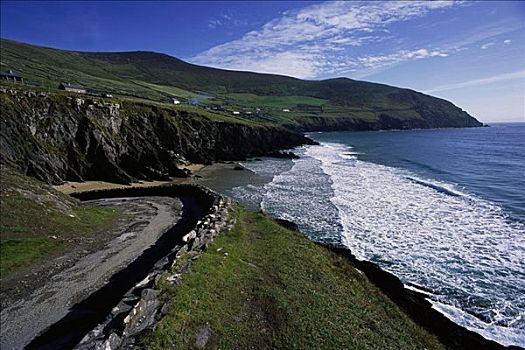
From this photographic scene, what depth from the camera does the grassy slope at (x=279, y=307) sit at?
1411 centimetres

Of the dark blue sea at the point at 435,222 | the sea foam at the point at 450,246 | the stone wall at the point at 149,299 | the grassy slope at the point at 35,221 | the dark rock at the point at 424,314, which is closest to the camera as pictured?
the stone wall at the point at 149,299

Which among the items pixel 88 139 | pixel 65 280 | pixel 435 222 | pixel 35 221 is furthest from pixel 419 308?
pixel 88 139

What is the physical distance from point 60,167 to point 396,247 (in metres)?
46.7

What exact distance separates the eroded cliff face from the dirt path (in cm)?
2338

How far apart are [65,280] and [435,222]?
103 feet

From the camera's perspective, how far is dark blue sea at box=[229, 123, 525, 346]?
66.6ft

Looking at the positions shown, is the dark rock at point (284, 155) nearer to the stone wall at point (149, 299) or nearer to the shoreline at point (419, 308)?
the stone wall at point (149, 299)

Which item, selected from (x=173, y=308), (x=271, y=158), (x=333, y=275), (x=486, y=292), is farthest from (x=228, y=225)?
(x=271, y=158)

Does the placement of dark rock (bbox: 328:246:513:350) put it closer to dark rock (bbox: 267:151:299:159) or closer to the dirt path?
the dirt path

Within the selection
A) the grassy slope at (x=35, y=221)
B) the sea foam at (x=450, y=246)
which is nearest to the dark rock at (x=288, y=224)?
the sea foam at (x=450, y=246)

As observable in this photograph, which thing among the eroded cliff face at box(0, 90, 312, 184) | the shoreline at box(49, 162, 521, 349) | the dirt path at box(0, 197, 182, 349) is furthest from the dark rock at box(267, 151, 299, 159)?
the shoreline at box(49, 162, 521, 349)

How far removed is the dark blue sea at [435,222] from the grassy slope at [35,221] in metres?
18.1

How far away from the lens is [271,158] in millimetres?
93312

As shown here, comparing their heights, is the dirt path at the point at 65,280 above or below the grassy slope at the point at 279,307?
below
